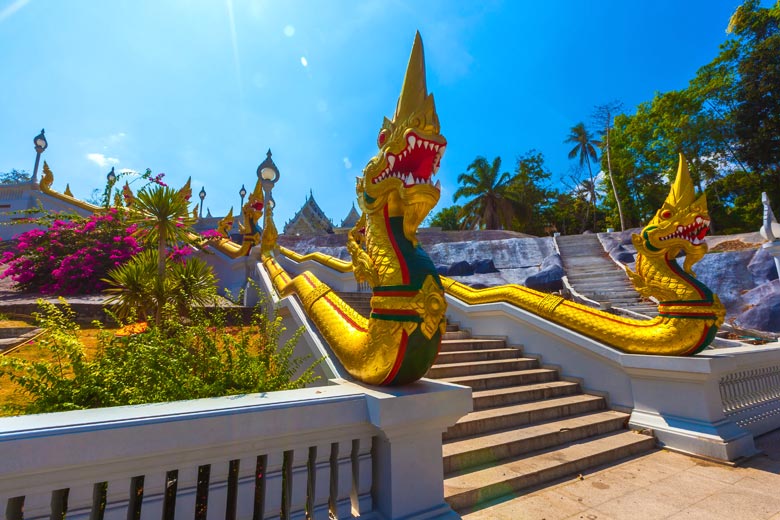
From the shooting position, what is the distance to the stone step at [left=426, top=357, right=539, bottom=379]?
4.50m

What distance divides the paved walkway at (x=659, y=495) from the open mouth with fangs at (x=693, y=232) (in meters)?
2.41

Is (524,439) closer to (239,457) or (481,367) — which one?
(481,367)

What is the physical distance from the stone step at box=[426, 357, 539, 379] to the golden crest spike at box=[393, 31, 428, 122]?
3.04 m

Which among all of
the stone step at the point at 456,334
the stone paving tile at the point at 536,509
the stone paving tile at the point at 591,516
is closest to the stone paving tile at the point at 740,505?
the stone paving tile at the point at 591,516

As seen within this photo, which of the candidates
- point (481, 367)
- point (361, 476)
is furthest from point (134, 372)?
point (481, 367)

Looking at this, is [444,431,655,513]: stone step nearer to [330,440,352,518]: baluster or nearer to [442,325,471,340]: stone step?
[330,440,352,518]: baluster

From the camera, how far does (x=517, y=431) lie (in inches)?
146

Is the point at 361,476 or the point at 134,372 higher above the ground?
the point at 134,372

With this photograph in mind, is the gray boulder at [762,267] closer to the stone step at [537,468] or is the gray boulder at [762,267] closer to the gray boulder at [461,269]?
the gray boulder at [461,269]

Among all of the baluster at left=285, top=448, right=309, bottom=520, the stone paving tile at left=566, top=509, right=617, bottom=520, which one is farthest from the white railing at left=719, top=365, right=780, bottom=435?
the baluster at left=285, top=448, right=309, bottom=520

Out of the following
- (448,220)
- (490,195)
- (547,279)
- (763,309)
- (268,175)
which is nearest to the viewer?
(268,175)

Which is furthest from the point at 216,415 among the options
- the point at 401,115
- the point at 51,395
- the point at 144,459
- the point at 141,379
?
the point at 401,115

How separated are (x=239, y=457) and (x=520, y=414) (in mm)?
3066

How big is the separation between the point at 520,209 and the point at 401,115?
3575 cm
